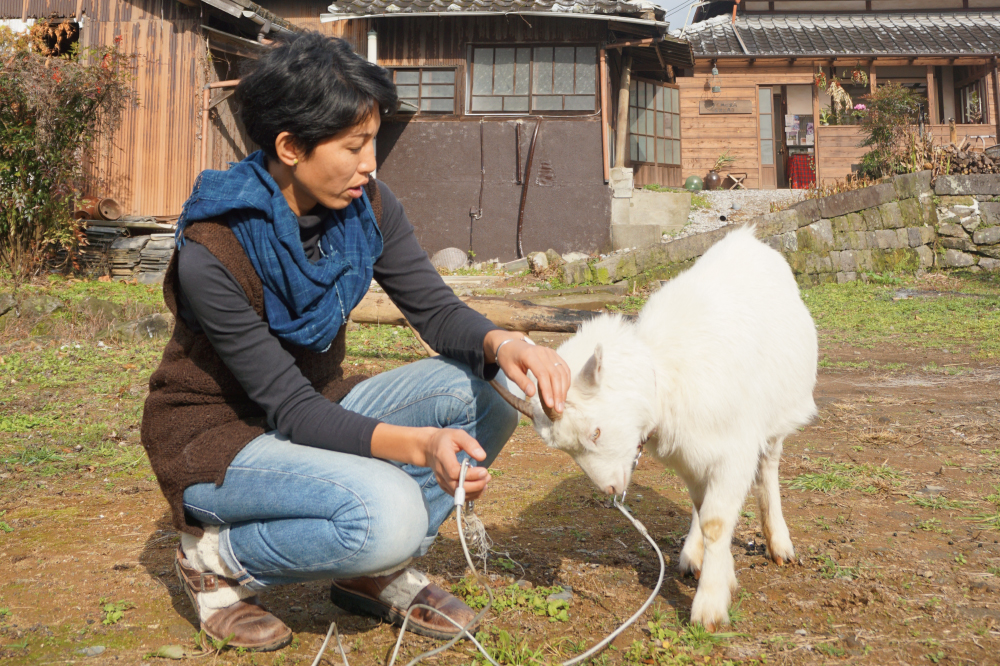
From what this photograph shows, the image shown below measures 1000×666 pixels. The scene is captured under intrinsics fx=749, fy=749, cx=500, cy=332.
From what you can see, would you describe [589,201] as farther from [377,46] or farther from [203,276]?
[203,276]

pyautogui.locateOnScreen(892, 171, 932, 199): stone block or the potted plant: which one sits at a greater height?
the potted plant

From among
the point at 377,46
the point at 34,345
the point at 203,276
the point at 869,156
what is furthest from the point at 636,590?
the point at 869,156

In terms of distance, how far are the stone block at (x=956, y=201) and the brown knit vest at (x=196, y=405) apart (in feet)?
43.9

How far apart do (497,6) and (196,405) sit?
11.7m

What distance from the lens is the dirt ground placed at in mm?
2359

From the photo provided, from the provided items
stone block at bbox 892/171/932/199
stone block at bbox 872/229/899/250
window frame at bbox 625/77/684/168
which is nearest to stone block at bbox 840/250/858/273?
stone block at bbox 872/229/899/250

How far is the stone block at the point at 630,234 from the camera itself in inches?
526

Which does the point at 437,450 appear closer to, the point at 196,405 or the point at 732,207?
the point at 196,405

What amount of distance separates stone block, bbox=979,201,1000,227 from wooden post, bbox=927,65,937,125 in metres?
7.56

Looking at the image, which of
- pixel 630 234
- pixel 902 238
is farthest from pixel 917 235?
pixel 630 234

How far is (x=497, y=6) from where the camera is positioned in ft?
41.2

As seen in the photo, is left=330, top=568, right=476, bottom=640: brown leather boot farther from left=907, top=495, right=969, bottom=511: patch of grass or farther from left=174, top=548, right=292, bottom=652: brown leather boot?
left=907, top=495, right=969, bottom=511: patch of grass

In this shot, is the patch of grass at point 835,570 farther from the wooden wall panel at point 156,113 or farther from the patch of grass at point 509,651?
the wooden wall panel at point 156,113

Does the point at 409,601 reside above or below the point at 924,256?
below
